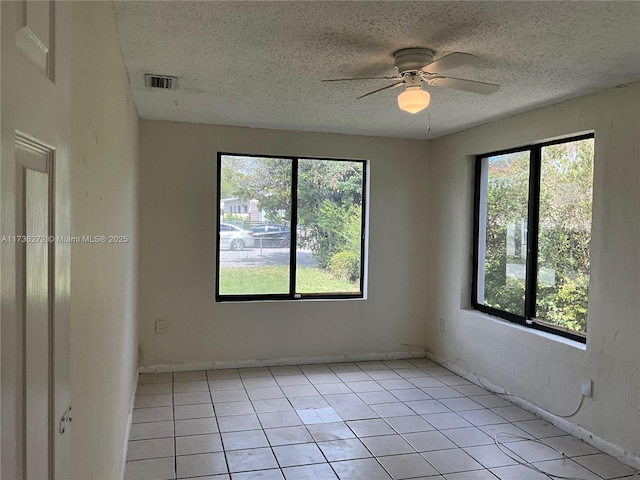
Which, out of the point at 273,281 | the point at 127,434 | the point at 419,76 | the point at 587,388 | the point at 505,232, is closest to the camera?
the point at 419,76

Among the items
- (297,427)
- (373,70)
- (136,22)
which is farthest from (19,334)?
(297,427)

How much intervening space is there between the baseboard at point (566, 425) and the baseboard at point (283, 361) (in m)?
0.70

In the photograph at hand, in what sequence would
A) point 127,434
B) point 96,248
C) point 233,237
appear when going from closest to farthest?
point 96,248, point 127,434, point 233,237

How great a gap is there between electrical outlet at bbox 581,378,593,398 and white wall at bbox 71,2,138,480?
9.28 feet

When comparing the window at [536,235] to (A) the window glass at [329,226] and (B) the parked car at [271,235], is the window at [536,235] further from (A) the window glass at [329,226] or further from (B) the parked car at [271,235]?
(B) the parked car at [271,235]

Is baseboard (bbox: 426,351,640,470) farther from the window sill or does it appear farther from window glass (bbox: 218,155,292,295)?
window glass (bbox: 218,155,292,295)

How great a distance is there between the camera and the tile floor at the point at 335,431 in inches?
108

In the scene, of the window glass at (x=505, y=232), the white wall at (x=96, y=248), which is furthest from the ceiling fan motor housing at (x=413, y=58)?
the window glass at (x=505, y=232)

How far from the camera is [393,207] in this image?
16.2 ft

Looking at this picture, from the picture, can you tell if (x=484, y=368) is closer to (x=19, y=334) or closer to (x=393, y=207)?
(x=393, y=207)

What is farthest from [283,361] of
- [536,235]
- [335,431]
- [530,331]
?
[536,235]

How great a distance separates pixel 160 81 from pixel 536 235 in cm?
290

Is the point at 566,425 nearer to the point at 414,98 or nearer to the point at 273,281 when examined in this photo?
the point at 414,98

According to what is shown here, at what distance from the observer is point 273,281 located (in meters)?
4.69
